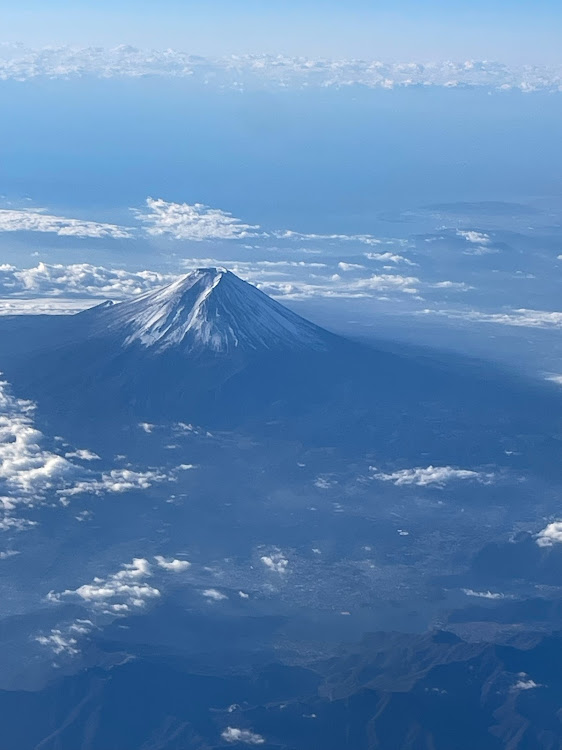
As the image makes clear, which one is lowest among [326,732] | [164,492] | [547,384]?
[326,732]

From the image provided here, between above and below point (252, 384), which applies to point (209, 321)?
above

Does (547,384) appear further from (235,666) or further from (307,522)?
(235,666)

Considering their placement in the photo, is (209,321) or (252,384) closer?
(252,384)

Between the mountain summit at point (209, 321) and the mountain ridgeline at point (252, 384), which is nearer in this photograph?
the mountain ridgeline at point (252, 384)

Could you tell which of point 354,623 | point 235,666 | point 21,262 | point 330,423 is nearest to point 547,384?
point 330,423

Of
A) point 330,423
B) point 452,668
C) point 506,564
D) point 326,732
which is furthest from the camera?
point 330,423

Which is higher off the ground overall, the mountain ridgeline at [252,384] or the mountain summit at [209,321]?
the mountain summit at [209,321]

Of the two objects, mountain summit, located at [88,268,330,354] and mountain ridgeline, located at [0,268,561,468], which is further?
Answer: mountain summit, located at [88,268,330,354]

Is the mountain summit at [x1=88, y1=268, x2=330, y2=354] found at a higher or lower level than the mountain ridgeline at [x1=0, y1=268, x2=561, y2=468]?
higher
